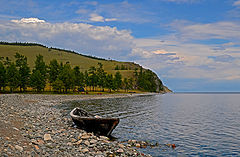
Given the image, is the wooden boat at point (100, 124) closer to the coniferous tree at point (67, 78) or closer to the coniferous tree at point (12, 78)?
the coniferous tree at point (12, 78)

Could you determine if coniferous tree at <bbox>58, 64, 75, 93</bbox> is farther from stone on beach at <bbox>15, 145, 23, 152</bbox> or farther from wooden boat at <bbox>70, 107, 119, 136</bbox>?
stone on beach at <bbox>15, 145, 23, 152</bbox>

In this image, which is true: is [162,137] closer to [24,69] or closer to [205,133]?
[205,133]

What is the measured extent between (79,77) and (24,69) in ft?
99.0

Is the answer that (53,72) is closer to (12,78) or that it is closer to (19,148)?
(12,78)

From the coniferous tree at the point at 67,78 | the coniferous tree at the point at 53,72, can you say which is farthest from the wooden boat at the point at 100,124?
the coniferous tree at the point at 53,72

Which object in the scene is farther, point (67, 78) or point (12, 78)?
point (67, 78)

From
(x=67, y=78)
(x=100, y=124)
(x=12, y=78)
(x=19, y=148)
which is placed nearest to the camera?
(x=19, y=148)

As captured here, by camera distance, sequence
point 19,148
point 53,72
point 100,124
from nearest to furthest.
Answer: point 19,148, point 100,124, point 53,72

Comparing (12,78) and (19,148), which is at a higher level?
(12,78)

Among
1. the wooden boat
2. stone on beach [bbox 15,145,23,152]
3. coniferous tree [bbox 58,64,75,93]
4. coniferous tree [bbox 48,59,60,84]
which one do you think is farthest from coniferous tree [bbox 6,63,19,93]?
stone on beach [bbox 15,145,23,152]

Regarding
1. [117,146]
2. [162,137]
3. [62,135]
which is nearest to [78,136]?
[62,135]

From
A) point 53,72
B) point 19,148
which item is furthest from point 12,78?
point 19,148

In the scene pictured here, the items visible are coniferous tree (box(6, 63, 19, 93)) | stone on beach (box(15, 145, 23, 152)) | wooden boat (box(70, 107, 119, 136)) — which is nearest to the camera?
stone on beach (box(15, 145, 23, 152))

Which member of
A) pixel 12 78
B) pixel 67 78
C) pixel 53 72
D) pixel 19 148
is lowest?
pixel 19 148
